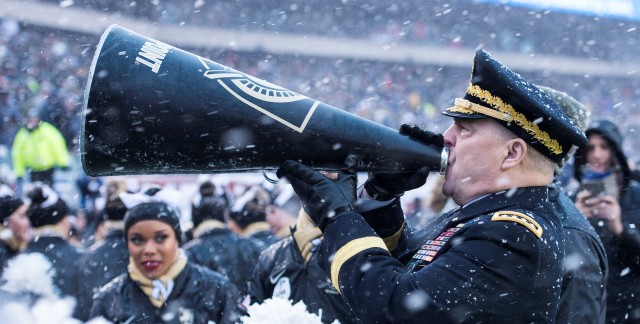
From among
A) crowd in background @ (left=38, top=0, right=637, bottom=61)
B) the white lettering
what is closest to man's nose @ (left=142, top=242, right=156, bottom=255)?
the white lettering

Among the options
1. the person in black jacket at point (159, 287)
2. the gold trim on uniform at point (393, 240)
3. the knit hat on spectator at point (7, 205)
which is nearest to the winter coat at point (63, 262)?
the knit hat on spectator at point (7, 205)

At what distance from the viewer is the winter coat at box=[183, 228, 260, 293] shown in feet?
15.4

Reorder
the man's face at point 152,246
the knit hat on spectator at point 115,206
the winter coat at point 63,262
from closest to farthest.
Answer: the man's face at point 152,246 < the winter coat at point 63,262 < the knit hat on spectator at point 115,206

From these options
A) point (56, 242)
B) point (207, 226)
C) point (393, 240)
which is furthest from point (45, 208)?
point (393, 240)

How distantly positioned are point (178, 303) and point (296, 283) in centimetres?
68

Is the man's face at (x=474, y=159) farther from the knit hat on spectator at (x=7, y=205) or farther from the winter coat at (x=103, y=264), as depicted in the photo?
the knit hat on spectator at (x=7, y=205)

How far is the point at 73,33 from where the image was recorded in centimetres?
1552

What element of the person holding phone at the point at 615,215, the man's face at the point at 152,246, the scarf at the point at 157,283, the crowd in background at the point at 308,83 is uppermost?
the person holding phone at the point at 615,215

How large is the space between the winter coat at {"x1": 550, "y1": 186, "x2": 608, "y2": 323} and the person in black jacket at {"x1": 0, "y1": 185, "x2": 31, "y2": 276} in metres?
3.61

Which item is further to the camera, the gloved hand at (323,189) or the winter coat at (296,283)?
→ the winter coat at (296,283)

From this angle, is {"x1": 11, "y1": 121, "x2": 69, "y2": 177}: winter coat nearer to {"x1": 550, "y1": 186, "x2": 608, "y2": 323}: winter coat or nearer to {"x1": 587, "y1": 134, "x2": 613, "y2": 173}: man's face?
{"x1": 587, "y1": 134, "x2": 613, "y2": 173}: man's face

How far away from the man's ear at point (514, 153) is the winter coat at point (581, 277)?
62cm

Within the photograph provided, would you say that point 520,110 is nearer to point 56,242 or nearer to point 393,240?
point 393,240

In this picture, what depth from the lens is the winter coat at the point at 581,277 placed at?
2.34 metres
